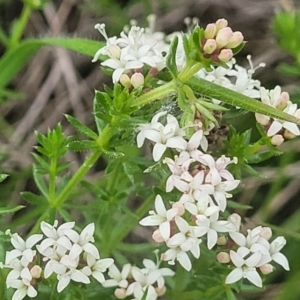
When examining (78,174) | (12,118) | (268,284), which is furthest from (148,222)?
(12,118)

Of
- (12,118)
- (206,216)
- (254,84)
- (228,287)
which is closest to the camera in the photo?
(206,216)

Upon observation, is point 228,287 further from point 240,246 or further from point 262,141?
point 262,141

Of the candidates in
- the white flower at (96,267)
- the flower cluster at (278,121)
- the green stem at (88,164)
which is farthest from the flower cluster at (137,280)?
the flower cluster at (278,121)

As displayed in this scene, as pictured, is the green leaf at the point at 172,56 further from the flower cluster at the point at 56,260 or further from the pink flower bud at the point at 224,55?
the flower cluster at the point at 56,260

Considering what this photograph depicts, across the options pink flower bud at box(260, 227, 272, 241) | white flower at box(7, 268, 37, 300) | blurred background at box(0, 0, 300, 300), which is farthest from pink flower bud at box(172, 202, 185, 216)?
blurred background at box(0, 0, 300, 300)

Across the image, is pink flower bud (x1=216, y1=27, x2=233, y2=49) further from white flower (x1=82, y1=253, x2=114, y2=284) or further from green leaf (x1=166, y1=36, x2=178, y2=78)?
white flower (x1=82, y1=253, x2=114, y2=284)

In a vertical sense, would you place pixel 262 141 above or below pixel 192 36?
below

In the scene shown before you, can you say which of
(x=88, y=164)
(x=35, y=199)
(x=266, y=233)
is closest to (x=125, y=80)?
(x=88, y=164)

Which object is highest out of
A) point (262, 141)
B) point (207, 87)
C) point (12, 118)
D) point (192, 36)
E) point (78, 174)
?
point (192, 36)
